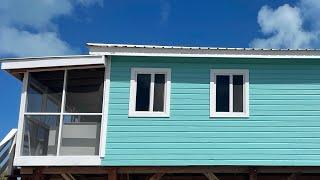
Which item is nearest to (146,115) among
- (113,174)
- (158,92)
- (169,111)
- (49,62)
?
(169,111)

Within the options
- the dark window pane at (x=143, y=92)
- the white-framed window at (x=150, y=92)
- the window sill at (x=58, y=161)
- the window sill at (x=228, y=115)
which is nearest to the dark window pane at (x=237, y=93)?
the window sill at (x=228, y=115)

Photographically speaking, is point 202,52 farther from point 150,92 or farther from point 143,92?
point 143,92

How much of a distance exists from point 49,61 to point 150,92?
2884 millimetres

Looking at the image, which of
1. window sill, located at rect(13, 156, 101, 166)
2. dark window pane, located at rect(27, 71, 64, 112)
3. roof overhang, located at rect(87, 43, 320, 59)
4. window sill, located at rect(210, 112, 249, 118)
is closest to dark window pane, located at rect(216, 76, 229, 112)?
window sill, located at rect(210, 112, 249, 118)

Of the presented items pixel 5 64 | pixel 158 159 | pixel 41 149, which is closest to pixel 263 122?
pixel 158 159

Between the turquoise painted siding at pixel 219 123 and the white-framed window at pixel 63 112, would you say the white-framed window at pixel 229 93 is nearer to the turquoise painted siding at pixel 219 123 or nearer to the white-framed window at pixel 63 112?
the turquoise painted siding at pixel 219 123

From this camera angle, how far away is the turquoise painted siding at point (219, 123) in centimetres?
1454

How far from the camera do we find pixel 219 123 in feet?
48.4

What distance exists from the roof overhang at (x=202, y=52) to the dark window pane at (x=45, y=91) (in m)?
1.46

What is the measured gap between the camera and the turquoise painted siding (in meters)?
14.5

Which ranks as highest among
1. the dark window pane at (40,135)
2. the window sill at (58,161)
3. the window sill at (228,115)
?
the window sill at (228,115)

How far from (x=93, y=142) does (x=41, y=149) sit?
1418 millimetres

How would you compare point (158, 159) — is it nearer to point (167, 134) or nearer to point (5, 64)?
point (167, 134)

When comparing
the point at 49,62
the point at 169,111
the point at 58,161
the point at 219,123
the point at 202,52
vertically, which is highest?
the point at 202,52
